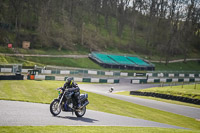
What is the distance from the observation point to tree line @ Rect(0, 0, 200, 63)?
6556 cm

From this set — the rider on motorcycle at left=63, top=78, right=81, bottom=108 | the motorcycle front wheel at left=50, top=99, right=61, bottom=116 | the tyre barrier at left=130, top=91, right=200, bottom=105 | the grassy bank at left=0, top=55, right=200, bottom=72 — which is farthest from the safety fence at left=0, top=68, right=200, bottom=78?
the motorcycle front wheel at left=50, top=99, right=61, bottom=116

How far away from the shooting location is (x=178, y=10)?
8825 centimetres

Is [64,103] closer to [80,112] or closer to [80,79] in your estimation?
[80,112]

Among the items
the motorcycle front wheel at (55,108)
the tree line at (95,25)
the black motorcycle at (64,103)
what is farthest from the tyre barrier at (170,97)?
the tree line at (95,25)

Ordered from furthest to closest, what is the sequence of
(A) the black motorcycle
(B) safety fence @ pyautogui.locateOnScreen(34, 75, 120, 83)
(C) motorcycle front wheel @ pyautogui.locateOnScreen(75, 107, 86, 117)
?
(B) safety fence @ pyautogui.locateOnScreen(34, 75, 120, 83)
(C) motorcycle front wheel @ pyautogui.locateOnScreen(75, 107, 86, 117)
(A) the black motorcycle

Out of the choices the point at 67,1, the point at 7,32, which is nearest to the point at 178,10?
the point at 67,1

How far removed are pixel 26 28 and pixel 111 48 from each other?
91.9 ft

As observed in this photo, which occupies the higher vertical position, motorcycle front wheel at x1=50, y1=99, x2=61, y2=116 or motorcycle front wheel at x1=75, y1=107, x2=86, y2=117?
motorcycle front wheel at x1=50, y1=99, x2=61, y2=116

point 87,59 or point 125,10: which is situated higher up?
point 125,10

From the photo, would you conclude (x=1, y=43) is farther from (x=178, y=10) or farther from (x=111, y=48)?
(x=178, y=10)

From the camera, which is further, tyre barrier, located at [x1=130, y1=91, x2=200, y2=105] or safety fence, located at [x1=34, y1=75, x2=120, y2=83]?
safety fence, located at [x1=34, y1=75, x2=120, y2=83]

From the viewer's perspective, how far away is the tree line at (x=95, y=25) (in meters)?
65.6

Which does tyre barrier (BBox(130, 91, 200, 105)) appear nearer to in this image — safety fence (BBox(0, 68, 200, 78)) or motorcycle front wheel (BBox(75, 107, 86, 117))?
safety fence (BBox(0, 68, 200, 78))

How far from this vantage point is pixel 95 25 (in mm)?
90188
